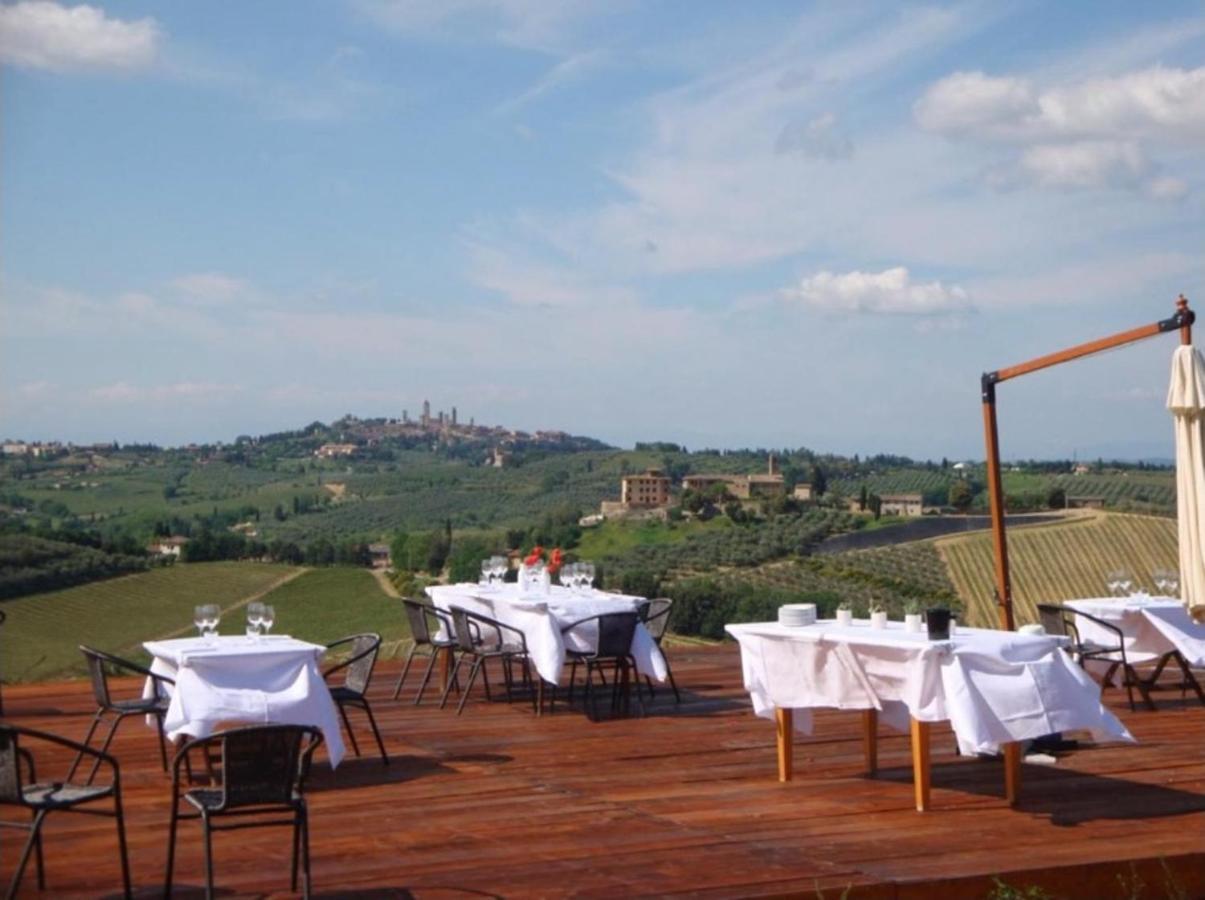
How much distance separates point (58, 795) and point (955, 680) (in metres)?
3.26

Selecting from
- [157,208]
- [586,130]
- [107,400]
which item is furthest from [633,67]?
[107,400]

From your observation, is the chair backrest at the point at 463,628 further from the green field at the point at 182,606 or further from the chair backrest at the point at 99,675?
the green field at the point at 182,606

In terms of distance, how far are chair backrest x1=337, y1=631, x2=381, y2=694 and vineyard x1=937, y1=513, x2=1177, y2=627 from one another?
1706cm

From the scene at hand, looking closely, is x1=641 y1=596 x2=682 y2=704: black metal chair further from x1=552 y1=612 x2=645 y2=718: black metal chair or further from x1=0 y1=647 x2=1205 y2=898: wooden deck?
x1=0 y1=647 x2=1205 y2=898: wooden deck

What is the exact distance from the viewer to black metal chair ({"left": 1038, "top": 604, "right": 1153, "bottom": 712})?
334 inches

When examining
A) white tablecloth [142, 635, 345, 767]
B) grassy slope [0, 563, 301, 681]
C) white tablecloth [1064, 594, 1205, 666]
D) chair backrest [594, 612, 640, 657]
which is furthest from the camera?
grassy slope [0, 563, 301, 681]

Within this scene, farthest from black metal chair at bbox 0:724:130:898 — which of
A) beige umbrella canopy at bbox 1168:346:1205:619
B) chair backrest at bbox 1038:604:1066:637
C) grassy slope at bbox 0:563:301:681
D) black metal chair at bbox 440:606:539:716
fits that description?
grassy slope at bbox 0:563:301:681

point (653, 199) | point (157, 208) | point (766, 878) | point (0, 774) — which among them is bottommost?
point (766, 878)

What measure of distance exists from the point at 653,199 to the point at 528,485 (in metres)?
29.9

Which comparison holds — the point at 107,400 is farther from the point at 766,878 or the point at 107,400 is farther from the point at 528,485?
the point at 766,878

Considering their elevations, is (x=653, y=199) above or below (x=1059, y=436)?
above

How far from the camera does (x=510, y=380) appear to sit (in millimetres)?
40250

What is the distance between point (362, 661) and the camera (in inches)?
283

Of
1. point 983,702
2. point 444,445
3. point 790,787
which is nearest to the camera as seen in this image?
point 983,702
